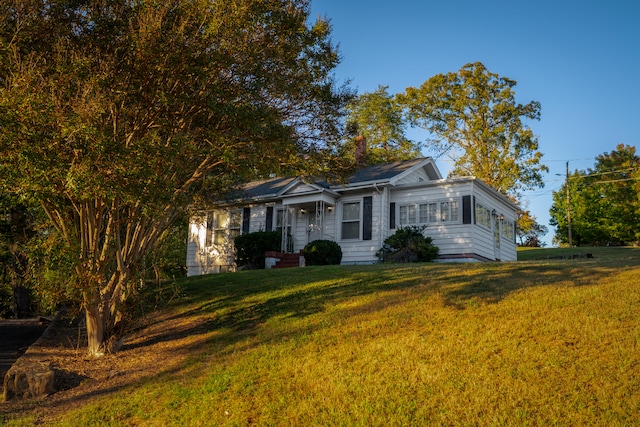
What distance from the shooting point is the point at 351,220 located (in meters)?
21.8

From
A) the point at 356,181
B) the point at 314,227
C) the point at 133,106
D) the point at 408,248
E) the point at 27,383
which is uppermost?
the point at 356,181

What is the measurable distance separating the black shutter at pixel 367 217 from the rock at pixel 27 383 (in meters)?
13.9

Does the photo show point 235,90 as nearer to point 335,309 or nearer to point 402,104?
point 335,309

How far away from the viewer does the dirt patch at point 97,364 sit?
791cm

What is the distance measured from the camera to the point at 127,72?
9.34 meters

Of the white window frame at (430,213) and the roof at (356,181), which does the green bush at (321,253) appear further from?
the white window frame at (430,213)

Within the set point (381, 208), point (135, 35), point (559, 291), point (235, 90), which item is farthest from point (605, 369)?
point (381, 208)

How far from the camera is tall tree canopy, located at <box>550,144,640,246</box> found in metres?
43.5

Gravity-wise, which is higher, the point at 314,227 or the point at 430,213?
the point at 430,213

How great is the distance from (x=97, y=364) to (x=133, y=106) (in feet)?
14.8

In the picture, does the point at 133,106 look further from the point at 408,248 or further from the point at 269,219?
the point at 269,219

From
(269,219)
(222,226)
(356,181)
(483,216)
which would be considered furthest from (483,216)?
(222,226)

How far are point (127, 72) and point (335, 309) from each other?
5.55 metres

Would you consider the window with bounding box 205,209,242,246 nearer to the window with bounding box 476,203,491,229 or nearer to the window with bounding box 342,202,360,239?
the window with bounding box 342,202,360,239
